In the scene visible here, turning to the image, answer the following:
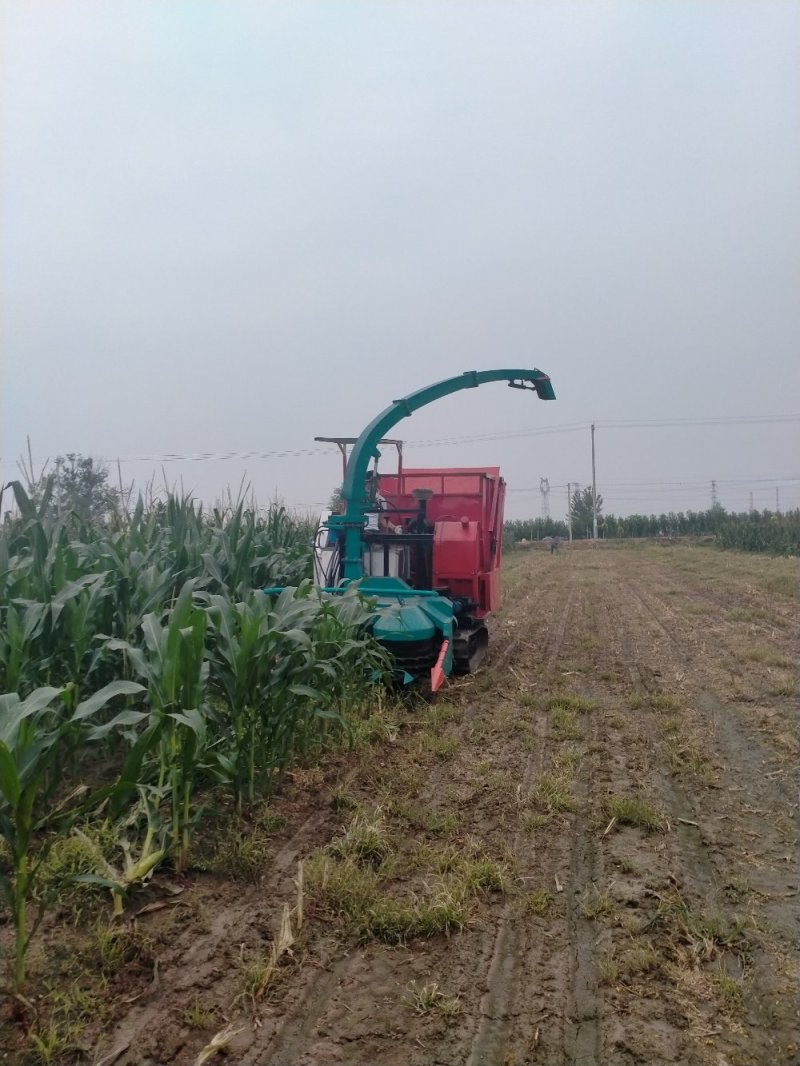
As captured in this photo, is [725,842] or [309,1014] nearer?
[309,1014]

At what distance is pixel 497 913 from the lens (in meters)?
3.19

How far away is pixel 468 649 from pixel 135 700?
3.70m

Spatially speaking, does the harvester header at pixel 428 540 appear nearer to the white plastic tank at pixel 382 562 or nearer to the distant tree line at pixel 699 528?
the white plastic tank at pixel 382 562

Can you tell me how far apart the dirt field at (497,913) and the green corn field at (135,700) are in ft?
1.00

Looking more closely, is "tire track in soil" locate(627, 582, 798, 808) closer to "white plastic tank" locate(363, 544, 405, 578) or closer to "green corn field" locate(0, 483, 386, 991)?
"green corn field" locate(0, 483, 386, 991)

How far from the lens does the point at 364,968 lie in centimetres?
282

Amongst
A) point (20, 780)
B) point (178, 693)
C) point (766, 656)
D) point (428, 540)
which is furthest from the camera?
point (766, 656)

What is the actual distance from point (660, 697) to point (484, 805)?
115 inches

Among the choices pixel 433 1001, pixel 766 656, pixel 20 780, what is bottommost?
pixel 433 1001

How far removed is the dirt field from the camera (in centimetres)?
245

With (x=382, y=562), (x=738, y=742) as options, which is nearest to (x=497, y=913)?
(x=738, y=742)

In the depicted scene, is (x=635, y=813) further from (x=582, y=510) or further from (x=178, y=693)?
(x=582, y=510)

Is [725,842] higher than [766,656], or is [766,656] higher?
[766,656]

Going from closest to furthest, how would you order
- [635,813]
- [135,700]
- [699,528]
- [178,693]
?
1. [178,693]
2. [635,813]
3. [135,700]
4. [699,528]
